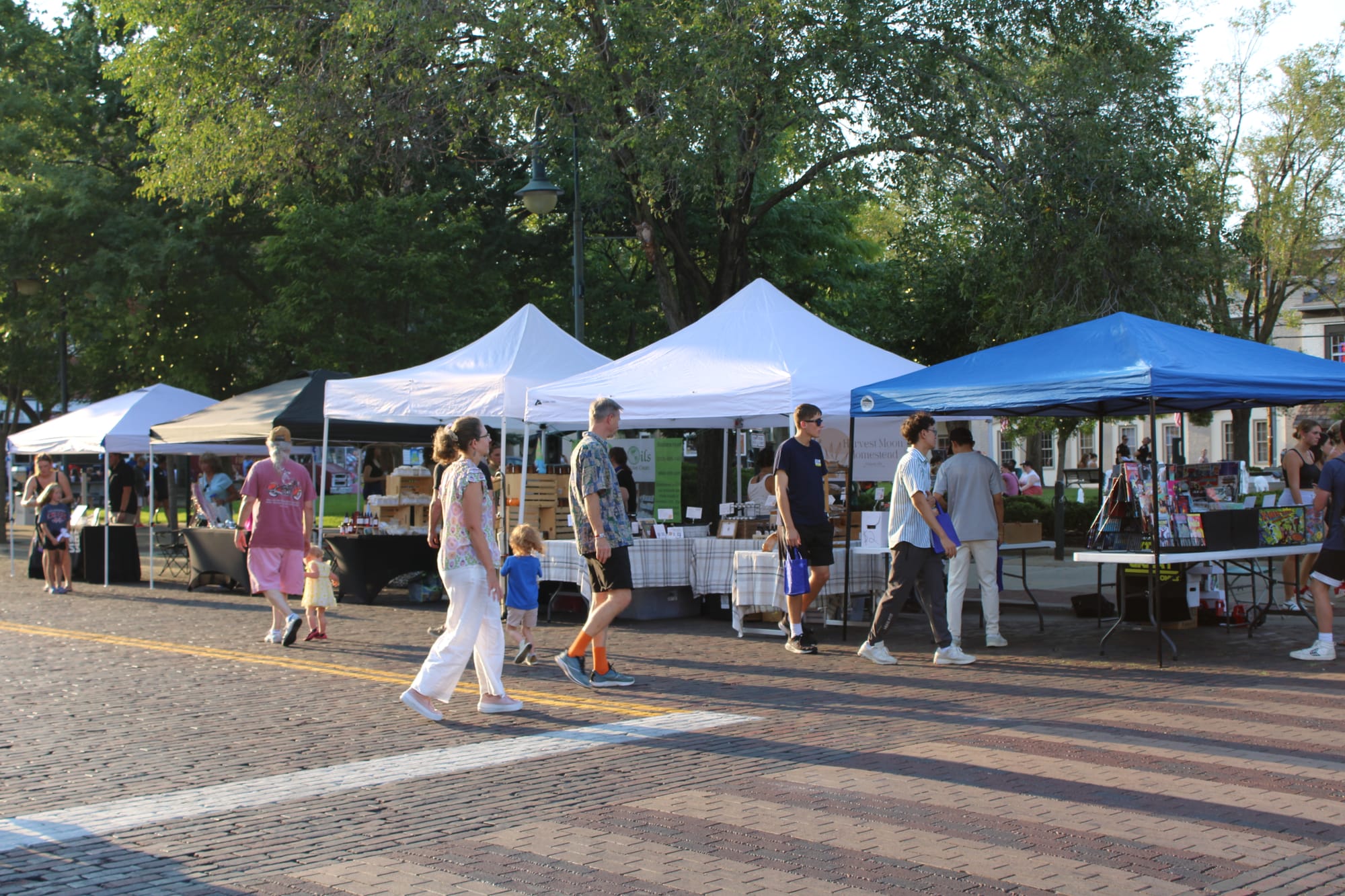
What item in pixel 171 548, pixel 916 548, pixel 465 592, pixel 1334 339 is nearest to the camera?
pixel 465 592

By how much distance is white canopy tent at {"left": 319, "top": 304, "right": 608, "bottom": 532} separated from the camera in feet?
47.2

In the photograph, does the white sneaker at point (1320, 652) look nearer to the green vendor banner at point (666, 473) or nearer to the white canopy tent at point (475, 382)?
the white canopy tent at point (475, 382)

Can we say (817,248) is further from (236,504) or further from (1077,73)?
(236,504)

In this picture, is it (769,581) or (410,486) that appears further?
(410,486)

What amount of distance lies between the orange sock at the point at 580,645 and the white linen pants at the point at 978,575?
3134mm

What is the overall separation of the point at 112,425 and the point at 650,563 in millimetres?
9407

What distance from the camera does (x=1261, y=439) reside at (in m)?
→ 57.7

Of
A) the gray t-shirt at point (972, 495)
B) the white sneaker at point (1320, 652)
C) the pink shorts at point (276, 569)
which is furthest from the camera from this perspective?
the pink shorts at point (276, 569)

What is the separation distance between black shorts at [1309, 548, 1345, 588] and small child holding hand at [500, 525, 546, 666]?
5.87m

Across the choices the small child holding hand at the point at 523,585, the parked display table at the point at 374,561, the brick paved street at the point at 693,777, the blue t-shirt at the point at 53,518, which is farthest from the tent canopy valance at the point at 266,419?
the small child holding hand at the point at 523,585

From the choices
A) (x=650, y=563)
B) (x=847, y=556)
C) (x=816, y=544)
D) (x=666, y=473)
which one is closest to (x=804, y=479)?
Answer: (x=816, y=544)

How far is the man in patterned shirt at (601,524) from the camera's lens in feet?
28.3

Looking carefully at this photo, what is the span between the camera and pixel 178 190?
70.6 feet

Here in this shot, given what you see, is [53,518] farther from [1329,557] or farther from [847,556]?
[1329,557]
